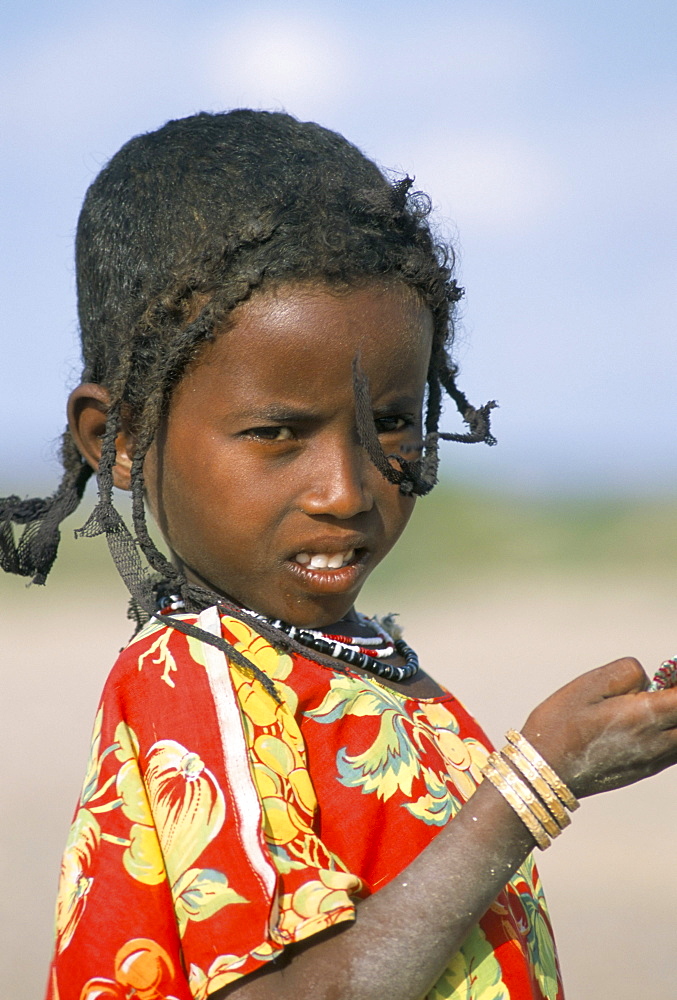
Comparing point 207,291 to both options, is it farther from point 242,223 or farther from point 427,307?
point 427,307

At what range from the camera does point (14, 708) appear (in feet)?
35.7

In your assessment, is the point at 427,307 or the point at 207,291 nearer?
the point at 207,291

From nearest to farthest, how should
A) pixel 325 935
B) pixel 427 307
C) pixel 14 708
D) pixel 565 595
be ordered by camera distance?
pixel 325 935 → pixel 427 307 → pixel 14 708 → pixel 565 595

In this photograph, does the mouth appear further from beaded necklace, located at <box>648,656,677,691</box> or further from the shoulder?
beaded necklace, located at <box>648,656,677,691</box>

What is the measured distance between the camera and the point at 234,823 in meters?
1.83

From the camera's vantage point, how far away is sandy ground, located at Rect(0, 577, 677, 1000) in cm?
608

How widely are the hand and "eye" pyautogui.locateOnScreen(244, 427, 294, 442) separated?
2.20 feet

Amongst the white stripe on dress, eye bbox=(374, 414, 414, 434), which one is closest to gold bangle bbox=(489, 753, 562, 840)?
the white stripe on dress

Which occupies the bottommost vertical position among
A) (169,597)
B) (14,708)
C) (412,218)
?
(14,708)

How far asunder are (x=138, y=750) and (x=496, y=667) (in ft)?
35.7

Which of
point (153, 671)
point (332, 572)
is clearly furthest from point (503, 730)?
point (153, 671)

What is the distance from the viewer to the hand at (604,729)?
1924mm

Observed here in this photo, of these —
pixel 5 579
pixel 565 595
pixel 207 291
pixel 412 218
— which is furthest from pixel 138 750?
pixel 5 579

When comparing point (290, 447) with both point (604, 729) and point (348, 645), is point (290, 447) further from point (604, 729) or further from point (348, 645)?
point (604, 729)
